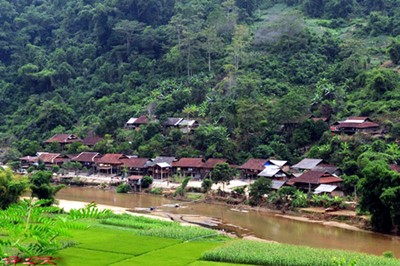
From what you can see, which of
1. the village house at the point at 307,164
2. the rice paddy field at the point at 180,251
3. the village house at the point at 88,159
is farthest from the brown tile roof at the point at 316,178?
the village house at the point at 88,159

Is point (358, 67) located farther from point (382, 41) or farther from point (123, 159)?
point (123, 159)

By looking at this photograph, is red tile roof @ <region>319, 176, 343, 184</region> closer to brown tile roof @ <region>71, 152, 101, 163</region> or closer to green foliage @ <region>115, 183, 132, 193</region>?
green foliage @ <region>115, 183, 132, 193</region>

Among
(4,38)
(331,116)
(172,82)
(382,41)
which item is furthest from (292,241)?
(4,38)

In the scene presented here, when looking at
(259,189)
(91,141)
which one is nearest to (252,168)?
(259,189)

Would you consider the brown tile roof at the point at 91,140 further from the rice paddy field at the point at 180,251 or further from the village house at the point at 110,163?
the rice paddy field at the point at 180,251

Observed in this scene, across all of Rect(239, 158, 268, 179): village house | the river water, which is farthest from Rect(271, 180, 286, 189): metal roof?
Rect(239, 158, 268, 179): village house
